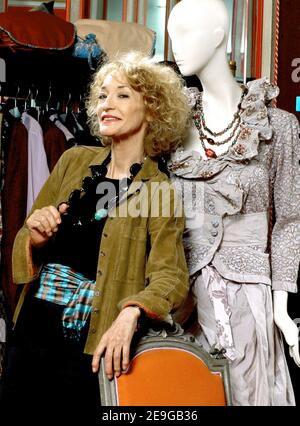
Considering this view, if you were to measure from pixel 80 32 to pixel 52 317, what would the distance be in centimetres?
166

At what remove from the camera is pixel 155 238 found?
6.96ft

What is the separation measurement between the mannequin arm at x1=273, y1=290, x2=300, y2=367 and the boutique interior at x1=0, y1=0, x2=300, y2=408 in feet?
1.84

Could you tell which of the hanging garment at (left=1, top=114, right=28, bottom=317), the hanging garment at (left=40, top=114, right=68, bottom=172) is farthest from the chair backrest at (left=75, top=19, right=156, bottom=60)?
the hanging garment at (left=1, top=114, right=28, bottom=317)

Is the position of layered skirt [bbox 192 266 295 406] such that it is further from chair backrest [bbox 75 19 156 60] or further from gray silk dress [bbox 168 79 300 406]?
chair backrest [bbox 75 19 156 60]

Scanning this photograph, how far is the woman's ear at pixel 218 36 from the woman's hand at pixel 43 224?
801mm

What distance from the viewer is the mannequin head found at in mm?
2412

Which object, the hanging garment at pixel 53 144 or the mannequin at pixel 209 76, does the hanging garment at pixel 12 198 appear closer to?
the hanging garment at pixel 53 144

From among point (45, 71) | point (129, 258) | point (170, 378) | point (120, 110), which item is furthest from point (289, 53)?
point (170, 378)

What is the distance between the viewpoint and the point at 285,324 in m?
2.30

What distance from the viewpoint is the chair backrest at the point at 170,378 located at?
6.06 ft

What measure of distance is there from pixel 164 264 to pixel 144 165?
36 cm
